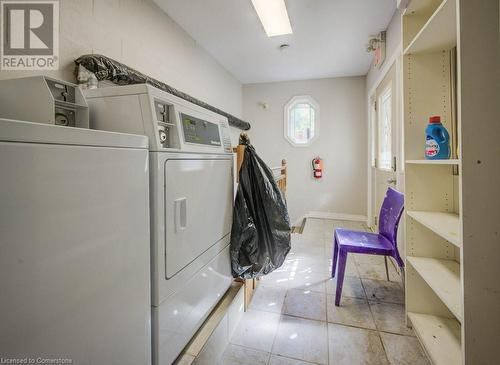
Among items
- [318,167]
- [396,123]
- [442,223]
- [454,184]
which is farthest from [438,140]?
[318,167]

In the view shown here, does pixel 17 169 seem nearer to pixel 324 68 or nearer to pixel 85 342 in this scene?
pixel 85 342

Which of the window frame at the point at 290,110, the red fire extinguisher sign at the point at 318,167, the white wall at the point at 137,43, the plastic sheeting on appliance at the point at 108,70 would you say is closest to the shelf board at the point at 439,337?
the plastic sheeting on appliance at the point at 108,70

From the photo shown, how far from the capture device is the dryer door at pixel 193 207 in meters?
0.98

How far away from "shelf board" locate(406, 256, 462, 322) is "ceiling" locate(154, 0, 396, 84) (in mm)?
2352

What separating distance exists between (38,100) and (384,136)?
3.48m

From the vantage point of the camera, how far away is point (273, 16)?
2.45 metres

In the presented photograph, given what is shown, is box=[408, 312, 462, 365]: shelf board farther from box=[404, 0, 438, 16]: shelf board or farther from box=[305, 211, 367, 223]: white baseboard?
box=[305, 211, 367, 223]: white baseboard

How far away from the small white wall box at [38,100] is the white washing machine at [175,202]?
160 mm

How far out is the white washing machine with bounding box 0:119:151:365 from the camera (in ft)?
1.55

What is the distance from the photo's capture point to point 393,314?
5.51ft

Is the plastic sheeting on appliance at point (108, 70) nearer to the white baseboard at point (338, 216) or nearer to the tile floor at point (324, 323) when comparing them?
the tile floor at point (324, 323)

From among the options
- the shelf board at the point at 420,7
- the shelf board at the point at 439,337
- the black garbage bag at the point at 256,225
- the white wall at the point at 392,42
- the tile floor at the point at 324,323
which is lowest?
the tile floor at the point at 324,323

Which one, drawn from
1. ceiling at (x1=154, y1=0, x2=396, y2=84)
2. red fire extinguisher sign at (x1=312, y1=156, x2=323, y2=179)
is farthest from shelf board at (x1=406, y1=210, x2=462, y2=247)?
red fire extinguisher sign at (x1=312, y1=156, x2=323, y2=179)

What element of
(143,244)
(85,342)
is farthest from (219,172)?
(85,342)
